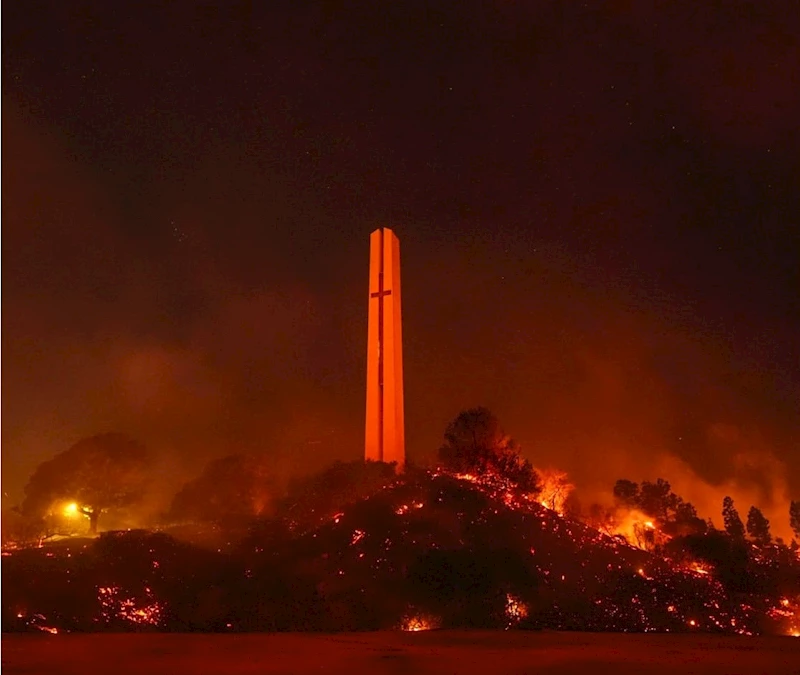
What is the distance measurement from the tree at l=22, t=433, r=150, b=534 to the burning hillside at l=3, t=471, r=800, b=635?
20.1 m

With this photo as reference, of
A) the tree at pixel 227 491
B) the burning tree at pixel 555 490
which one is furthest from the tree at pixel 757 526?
the tree at pixel 227 491

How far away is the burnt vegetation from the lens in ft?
57.3

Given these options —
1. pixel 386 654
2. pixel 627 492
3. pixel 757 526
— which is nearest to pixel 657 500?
pixel 627 492

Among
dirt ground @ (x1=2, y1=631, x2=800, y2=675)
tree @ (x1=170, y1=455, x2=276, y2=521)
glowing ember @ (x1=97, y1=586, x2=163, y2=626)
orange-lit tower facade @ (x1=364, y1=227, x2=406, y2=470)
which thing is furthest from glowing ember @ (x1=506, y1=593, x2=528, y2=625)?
tree @ (x1=170, y1=455, x2=276, y2=521)

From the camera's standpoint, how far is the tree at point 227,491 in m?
40.4

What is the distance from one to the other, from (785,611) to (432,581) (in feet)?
37.2

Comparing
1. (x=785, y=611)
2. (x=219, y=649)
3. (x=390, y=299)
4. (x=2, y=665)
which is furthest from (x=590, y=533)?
(x=2, y=665)

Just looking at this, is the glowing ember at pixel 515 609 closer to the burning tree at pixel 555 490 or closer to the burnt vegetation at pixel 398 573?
the burnt vegetation at pixel 398 573

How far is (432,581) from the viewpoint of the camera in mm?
19812

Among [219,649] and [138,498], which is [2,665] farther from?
[138,498]

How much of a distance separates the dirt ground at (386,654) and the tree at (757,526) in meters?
54.6

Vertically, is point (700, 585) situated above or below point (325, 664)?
above

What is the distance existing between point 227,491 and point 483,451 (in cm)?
1597

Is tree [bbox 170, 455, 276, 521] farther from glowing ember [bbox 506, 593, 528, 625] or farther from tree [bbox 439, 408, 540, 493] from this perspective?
glowing ember [bbox 506, 593, 528, 625]
